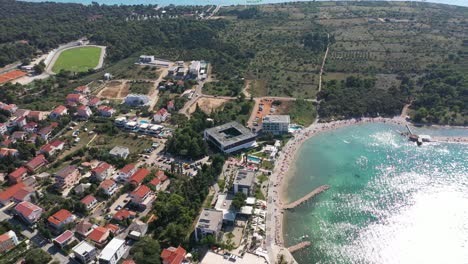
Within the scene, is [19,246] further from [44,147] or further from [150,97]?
[150,97]

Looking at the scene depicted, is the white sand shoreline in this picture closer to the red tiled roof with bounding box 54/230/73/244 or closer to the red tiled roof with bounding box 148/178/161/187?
the red tiled roof with bounding box 148/178/161/187

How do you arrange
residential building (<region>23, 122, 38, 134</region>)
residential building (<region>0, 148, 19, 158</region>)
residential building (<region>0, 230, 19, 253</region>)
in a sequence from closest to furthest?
residential building (<region>0, 230, 19, 253</region>)
residential building (<region>0, 148, 19, 158</region>)
residential building (<region>23, 122, 38, 134</region>)

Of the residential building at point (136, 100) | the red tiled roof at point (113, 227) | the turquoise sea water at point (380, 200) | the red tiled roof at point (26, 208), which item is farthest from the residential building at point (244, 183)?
the residential building at point (136, 100)

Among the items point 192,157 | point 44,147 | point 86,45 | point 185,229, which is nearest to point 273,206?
point 185,229

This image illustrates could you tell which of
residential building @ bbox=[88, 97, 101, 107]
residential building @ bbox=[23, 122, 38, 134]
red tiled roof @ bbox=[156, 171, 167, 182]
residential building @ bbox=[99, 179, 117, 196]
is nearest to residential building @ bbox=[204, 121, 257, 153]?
red tiled roof @ bbox=[156, 171, 167, 182]

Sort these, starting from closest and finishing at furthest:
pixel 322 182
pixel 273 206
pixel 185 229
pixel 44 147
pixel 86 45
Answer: pixel 185 229 < pixel 273 206 < pixel 322 182 < pixel 44 147 < pixel 86 45

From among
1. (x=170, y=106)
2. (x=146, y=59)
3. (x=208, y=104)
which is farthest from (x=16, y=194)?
(x=146, y=59)

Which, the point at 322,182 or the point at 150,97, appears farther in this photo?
the point at 150,97
